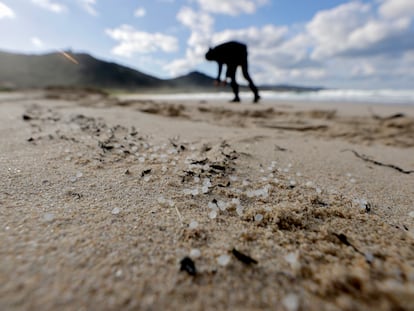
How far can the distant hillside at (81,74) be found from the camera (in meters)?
25.3

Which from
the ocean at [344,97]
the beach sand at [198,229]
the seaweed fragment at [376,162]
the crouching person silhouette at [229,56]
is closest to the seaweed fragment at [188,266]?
the beach sand at [198,229]

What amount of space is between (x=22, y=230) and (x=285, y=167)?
1.25 m

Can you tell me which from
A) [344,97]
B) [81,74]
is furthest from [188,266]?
[81,74]

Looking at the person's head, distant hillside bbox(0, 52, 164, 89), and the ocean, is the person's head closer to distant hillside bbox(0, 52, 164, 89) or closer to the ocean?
the ocean

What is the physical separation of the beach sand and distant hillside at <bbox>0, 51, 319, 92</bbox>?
24300mm

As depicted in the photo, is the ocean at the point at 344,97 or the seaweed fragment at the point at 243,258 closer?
the seaweed fragment at the point at 243,258

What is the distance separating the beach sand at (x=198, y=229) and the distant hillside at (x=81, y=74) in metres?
24.3

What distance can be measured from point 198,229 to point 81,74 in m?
32.9

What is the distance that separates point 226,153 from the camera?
5.05ft

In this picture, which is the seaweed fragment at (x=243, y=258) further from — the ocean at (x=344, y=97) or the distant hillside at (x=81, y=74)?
the distant hillside at (x=81, y=74)

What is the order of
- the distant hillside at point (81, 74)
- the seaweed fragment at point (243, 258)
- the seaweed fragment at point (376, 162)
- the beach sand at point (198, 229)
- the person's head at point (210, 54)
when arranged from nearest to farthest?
the beach sand at point (198, 229) → the seaweed fragment at point (243, 258) → the seaweed fragment at point (376, 162) → the person's head at point (210, 54) → the distant hillside at point (81, 74)

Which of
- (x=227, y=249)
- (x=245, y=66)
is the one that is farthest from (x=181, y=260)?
(x=245, y=66)

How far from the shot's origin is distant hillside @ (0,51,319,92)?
25297 millimetres

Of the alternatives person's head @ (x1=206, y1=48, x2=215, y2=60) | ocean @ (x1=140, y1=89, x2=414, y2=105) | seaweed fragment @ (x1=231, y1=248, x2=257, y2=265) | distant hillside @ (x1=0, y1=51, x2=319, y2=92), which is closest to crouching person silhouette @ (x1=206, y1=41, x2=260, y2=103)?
person's head @ (x1=206, y1=48, x2=215, y2=60)
